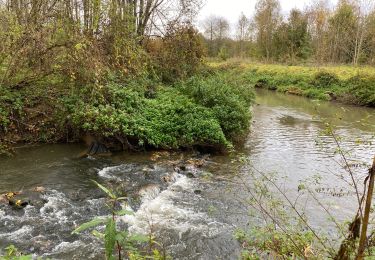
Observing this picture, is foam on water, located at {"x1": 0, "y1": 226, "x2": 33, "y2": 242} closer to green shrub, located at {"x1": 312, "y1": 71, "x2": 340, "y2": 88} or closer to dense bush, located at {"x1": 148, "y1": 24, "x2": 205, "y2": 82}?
dense bush, located at {"x1": 148, "y1": 24, "x2": 205, "y2": 82}

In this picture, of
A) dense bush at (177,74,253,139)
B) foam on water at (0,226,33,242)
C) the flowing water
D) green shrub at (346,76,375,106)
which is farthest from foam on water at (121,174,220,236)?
green shrub at (346,76,375,106)

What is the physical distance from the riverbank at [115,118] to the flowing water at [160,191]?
48cm

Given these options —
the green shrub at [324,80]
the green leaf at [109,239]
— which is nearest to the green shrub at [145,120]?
the green leaf at [109,239]

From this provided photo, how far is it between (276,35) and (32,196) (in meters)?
40.4

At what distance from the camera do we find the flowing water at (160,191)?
574 cm

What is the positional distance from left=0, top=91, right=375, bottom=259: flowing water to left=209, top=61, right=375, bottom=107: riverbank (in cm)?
814

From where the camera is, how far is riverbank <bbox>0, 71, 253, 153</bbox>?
10148mm

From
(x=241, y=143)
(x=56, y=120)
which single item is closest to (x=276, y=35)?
(x=241, y=143)

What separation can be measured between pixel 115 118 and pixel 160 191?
10.0 ft

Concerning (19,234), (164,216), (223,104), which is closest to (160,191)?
(164,216)

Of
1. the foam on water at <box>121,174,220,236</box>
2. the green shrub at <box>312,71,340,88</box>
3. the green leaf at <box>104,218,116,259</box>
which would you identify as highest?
the green shrub at <box>312,71,340,88</box>

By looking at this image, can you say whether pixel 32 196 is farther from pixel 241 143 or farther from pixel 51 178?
pixel 241 143

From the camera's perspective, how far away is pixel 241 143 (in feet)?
41.6

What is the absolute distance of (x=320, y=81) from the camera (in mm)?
27969
